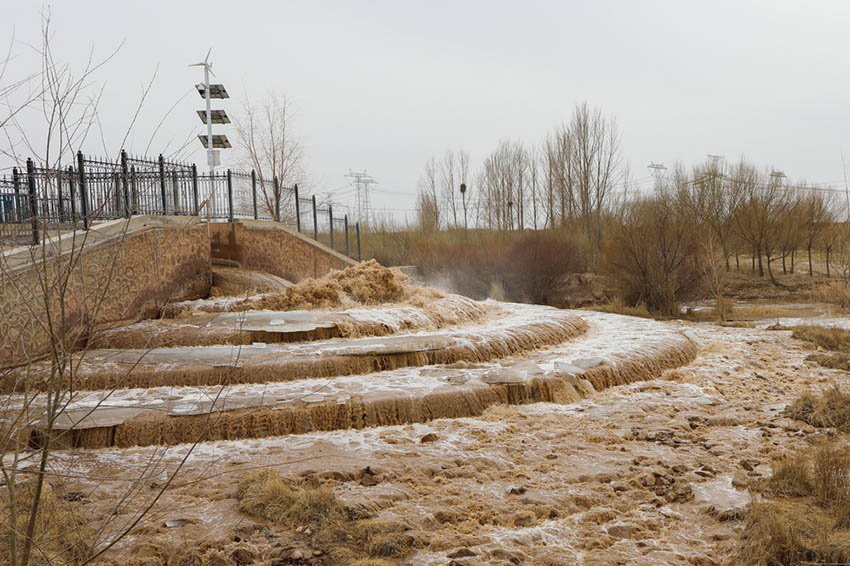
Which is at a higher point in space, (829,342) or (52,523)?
(52,523)

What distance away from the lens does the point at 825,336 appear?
46.0ft

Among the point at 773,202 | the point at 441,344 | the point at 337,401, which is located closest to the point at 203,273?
the point at 441,344

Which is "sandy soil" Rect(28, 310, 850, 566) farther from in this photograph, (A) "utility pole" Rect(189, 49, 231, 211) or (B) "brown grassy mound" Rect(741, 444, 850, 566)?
(A) "utility pole" Rect(189, 49, 231, 211)

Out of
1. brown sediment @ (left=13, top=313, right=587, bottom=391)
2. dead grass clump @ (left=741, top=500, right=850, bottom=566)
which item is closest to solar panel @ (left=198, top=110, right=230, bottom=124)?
brown sediment @ (left=13, top=313, right=587, bottom=391)

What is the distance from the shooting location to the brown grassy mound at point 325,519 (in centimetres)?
→ 489

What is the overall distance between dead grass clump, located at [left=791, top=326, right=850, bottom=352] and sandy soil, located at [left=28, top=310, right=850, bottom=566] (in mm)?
5274

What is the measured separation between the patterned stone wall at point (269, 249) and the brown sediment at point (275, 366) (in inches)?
312

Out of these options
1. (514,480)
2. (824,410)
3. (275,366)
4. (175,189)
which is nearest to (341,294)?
(275,366)

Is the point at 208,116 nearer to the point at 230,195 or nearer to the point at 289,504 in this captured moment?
the point at 230,195

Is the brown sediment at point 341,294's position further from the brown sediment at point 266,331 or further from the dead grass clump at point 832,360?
the dead grass clump at point 832,360

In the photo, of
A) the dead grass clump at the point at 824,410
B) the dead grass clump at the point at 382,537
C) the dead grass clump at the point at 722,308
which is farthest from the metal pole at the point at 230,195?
the dead grass clump at the point at 824,410

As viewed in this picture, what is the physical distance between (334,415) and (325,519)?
2.70 metres

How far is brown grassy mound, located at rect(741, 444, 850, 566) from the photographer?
4555 millimetres

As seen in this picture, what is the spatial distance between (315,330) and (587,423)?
5411mm
